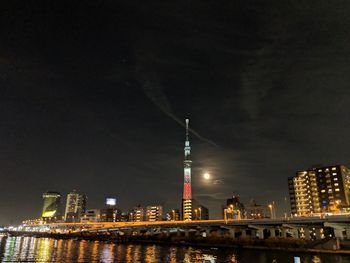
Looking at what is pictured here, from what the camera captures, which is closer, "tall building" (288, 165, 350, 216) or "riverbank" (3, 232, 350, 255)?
"riverbank" (3, 232, 350, 255)

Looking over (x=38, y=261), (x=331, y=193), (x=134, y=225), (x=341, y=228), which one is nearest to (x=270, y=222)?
(x=341, y=228)

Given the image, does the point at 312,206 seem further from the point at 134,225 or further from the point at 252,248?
the point at 252,248

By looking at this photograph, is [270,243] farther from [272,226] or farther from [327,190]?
[327,190]

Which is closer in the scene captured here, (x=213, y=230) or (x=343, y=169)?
(x=213, y=230)

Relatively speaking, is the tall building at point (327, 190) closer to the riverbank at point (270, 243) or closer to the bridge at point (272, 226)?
the bridge at point (272, 226)

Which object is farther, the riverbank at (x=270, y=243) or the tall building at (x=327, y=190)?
the tall building at (x=327, y=190)

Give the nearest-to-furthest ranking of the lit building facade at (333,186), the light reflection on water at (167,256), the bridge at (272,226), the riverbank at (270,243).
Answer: the light reflection on water at (167,256) < the riverbank at (270,243) < the bridge at (272,226) < the lit building facade at (333,186)

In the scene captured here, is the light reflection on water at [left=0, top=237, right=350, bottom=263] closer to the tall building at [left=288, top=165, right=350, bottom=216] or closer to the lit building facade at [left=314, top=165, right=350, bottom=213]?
the tall building at [left=288, top=165, right=350, bottom=216]

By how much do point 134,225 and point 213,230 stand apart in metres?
48.9

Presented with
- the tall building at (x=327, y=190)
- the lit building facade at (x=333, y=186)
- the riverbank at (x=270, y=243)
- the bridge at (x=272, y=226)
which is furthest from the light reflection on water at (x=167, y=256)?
the lit building facade at (x=333, y=186)

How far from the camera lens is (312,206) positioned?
639ft

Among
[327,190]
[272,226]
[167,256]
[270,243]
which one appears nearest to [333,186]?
[327,190]

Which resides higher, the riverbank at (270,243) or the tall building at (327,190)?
the tall building at (327,190)

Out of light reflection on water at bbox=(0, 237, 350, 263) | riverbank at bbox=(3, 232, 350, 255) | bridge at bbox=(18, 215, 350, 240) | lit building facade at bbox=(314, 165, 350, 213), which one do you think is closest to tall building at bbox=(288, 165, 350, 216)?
lit building facade at bbox=(314, 165, 350, 213)
